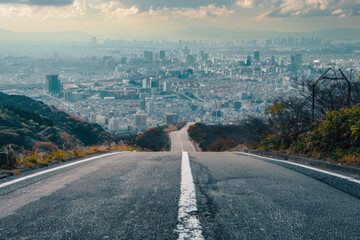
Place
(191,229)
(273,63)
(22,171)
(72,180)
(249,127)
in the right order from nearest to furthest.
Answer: (191,229), (72,180), (22,171), (249,127), (273,63)

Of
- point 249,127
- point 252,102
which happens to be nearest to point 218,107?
point 252,102

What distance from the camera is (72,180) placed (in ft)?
14.7

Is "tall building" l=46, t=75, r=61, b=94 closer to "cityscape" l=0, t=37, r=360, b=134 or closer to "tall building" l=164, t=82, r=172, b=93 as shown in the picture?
"cityscape" l=0, t=37, r=360, b=134

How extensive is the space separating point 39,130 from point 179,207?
25072 mm

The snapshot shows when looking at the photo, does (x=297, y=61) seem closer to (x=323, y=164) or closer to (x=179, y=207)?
(x=323, y=164)

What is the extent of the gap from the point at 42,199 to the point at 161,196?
3.95 ft

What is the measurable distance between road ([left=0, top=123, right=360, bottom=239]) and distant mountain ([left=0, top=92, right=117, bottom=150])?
675 cm

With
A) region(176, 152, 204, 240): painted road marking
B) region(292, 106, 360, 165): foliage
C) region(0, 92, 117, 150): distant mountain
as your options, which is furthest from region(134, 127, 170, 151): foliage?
region(176, 152, 204, 240): painted road marking

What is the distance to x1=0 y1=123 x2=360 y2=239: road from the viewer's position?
2295 millimetres

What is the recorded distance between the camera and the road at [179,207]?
229 centimetres

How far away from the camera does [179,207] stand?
9.41 feet

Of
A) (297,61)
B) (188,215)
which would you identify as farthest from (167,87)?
(188,215)

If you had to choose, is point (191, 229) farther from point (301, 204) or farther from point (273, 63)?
point (273, 63)

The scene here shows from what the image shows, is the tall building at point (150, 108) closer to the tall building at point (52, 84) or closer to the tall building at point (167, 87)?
the tall building at point (52, 84)
